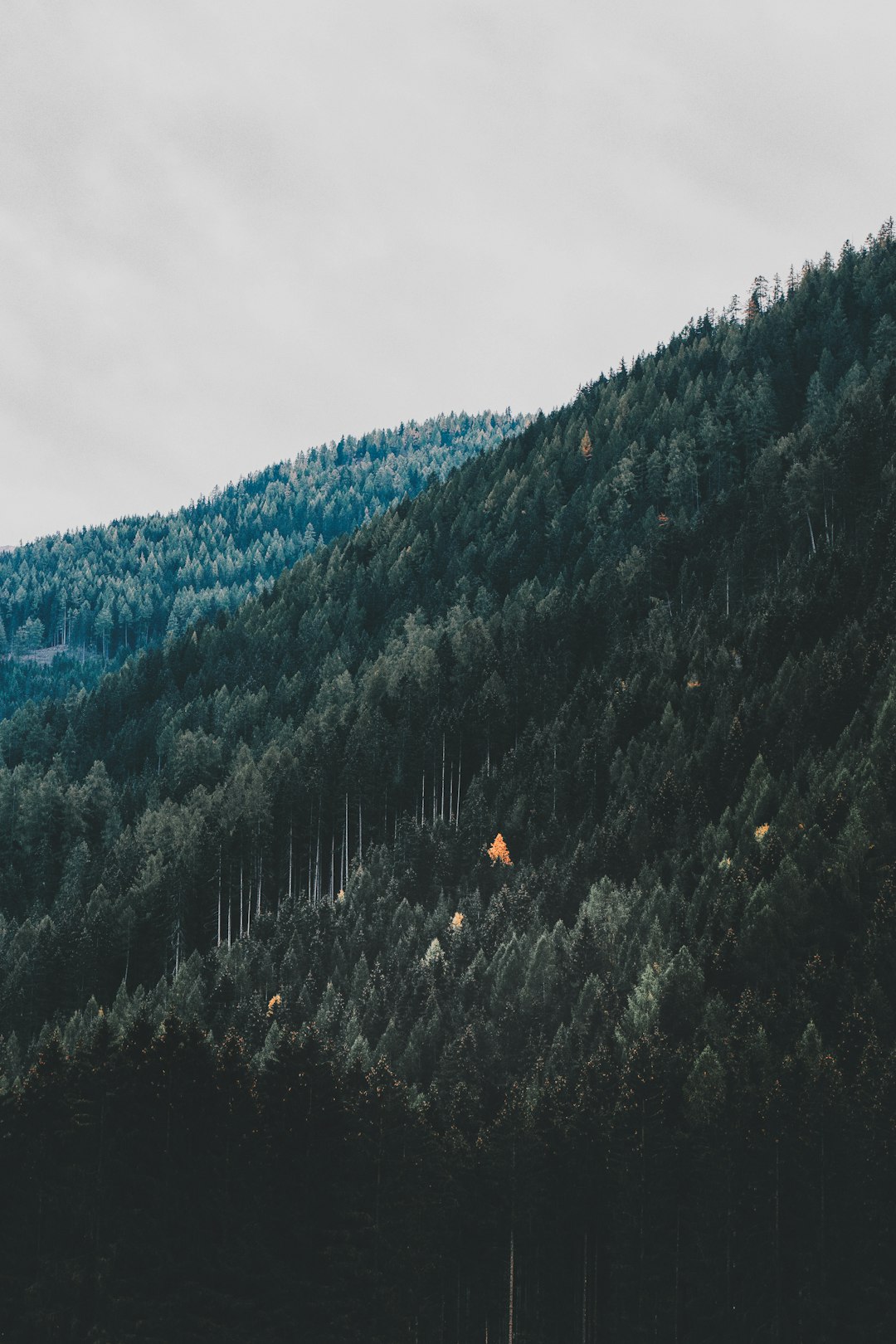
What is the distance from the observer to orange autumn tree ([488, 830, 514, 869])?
319 ft

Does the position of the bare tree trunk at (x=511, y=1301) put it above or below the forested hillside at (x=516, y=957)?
below

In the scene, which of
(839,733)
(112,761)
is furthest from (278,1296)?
(112,761)

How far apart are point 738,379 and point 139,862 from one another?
124m

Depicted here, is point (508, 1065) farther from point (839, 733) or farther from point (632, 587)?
point (632, 587)

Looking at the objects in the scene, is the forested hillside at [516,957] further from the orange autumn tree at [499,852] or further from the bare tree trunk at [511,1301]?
the bare tree trunk at [511,1301]

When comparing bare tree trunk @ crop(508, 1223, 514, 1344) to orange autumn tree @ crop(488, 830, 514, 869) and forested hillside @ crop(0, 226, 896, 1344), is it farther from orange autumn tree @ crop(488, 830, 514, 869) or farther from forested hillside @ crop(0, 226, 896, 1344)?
orange autumn tree @ crop(488, 830, 514, 869)

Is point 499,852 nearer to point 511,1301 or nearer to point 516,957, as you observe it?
point 516,957

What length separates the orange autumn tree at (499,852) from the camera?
319 ft

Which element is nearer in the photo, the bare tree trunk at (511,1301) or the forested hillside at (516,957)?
the forested hillside at (516,957)

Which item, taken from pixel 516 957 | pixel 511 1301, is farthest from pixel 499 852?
pixel 511 1301

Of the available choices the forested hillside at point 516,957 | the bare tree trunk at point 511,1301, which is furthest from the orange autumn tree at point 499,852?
the bare tree trunk at point 511,1301

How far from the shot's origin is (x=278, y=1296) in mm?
43844

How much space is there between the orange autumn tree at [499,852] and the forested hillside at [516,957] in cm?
23

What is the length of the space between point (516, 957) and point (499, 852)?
22.5m
